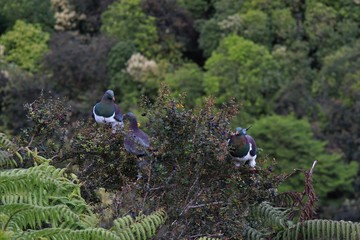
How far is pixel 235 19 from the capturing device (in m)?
39.4

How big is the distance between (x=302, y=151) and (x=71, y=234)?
24889 millimetres

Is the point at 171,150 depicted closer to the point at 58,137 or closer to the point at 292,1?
A: the point at 58,137

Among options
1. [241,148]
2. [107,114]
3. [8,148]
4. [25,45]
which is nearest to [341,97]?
[25,45]

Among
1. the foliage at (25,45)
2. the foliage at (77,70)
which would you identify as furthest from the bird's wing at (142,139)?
the foliage at (25,45)

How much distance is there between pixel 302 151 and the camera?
99.9 ft

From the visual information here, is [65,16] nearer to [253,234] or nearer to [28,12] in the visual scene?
[28,12]

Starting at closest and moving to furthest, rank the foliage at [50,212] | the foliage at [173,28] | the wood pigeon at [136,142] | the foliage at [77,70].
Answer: the foliage at [50,212] < the wood pigeon at [136,142] < the foliage at [77,70] < the foliage at [173,28]

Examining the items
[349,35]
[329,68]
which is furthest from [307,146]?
[349,35]

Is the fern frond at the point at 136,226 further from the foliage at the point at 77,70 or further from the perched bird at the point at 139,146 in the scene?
the foliage at the point at 77,70

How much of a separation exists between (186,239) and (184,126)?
0.95 metres

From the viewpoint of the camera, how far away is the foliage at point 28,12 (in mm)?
42031

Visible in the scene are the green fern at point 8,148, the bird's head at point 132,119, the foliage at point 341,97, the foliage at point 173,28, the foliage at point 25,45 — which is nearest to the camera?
the green fern at point 8,148

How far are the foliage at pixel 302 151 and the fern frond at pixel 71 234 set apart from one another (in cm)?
2412

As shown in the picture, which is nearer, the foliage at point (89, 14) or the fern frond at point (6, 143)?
the fern frond at point (6, 143)
